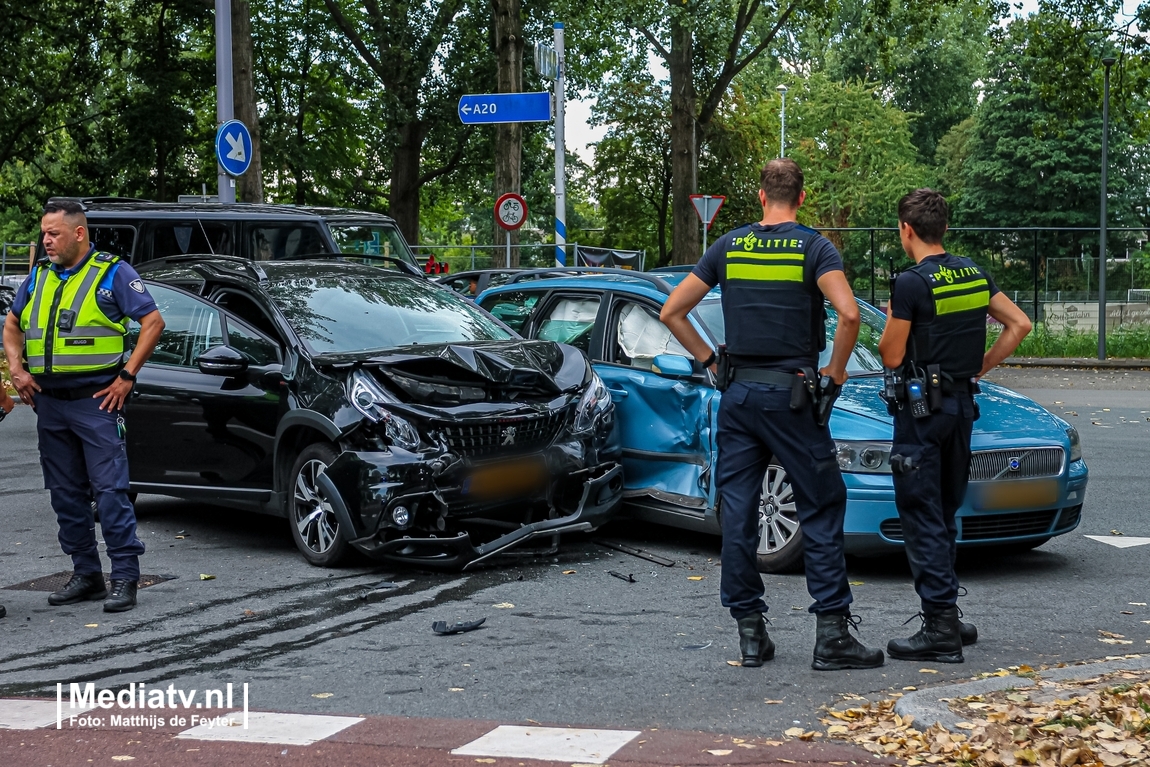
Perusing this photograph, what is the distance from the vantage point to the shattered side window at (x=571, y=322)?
8703 mm

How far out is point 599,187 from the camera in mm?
54062

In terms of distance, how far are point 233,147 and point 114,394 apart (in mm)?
9767

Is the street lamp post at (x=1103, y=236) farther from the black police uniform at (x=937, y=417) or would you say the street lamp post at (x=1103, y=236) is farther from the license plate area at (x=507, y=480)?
the black police uniform at (x=937, y=417)

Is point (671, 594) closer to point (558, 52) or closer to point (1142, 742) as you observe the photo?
point (1142, 742)

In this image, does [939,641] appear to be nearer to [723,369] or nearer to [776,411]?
[776,411]

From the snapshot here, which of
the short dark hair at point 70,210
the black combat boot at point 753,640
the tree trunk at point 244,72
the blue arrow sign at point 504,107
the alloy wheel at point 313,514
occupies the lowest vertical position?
the black combat boot at point 753,640

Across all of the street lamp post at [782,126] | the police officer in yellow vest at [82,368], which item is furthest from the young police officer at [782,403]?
the street lamp post at [782,126]

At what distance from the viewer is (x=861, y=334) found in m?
8.27

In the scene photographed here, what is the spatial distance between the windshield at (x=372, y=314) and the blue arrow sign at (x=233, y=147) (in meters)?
7.58

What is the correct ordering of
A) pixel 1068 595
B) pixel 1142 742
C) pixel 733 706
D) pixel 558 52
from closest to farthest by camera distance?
pixel 1142 742 → pixel 733 706 → pixel 1068 595 → pixel 558 52

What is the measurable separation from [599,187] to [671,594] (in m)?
47.9

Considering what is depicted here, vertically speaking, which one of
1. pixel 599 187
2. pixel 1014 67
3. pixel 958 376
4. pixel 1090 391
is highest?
pixel 1014 67

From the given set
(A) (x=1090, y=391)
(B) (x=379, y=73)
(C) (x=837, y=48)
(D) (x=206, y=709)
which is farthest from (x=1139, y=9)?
(C) (x=837, y=48)

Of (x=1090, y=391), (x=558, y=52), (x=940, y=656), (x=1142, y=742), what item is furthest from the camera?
(x=558, y=52)
